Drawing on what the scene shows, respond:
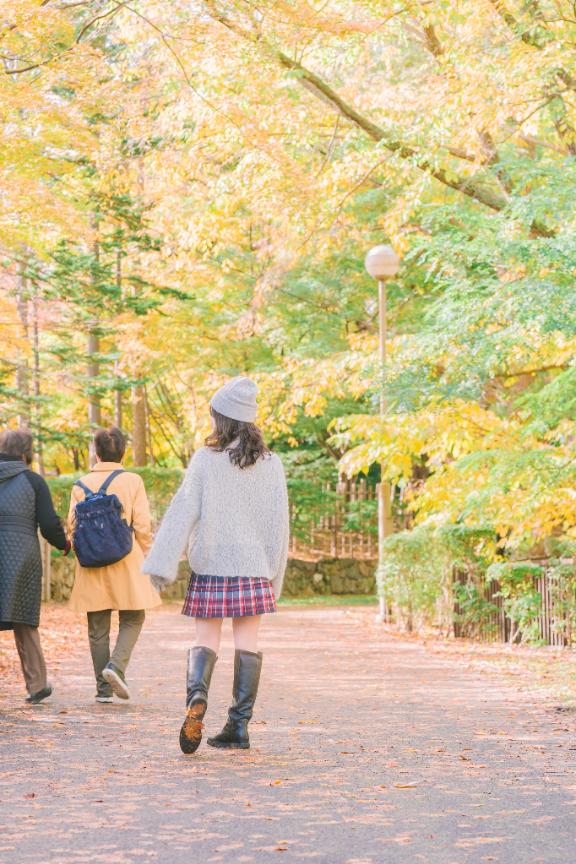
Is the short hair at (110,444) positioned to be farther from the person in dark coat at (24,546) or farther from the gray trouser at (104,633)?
the gray trouser at (104,633)

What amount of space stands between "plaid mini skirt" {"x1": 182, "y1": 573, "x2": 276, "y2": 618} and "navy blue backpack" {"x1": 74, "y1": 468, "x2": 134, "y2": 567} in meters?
1.89

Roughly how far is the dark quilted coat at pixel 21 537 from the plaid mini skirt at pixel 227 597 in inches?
80.1

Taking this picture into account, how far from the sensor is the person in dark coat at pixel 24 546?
7.59 m

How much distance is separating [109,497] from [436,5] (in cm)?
783

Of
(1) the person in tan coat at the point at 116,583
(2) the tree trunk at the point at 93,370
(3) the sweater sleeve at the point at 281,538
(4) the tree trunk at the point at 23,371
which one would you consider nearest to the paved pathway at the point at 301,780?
(1) the person in tan coat at the point at 116,583

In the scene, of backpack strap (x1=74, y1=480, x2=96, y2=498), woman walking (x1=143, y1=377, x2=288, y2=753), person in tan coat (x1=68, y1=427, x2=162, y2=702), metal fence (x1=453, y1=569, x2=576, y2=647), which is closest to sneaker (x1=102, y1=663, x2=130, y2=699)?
person in tan coat (x1=68, y1=427, x2=162, y2=702)

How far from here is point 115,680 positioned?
754 cm

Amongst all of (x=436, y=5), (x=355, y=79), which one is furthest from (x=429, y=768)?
(x=355, y=79)

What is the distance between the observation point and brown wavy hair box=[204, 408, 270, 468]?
6004mm

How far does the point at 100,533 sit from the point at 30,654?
0.91m

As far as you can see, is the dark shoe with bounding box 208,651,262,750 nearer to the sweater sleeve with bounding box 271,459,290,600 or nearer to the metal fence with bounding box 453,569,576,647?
the sweater sleeve with bounding box 271,459,290,600

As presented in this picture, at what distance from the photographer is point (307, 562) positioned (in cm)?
2658

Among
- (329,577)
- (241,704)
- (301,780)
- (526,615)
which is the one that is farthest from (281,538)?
(329,577)

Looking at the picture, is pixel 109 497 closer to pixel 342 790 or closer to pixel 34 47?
pixel 342 790
